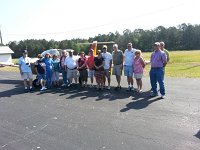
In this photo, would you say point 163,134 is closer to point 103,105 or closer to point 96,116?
point 96,116

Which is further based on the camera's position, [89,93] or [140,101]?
[89,93]

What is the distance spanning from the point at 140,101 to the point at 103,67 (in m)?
2.87

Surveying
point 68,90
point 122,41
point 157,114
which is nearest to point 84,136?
point 157,114

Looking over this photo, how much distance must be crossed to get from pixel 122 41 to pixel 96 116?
90.1m

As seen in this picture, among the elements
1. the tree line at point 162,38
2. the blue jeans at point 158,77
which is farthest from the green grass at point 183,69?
the tree line at point 162,38

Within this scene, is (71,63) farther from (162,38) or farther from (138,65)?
(162,38)

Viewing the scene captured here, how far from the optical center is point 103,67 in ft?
37.5

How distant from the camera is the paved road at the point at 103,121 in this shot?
5.65 m

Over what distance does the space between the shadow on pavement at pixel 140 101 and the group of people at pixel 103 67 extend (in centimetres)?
33

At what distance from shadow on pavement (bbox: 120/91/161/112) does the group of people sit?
→ 0.33 m

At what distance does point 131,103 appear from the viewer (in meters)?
8.91

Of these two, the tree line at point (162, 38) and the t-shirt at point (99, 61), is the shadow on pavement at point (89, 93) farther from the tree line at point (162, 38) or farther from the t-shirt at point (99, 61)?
the tree line at point (162, 38)

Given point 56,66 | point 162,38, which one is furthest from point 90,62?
point 162,38

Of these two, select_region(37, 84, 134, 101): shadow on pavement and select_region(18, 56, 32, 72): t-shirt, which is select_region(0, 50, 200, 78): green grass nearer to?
select_region(37, 84, 134, 101): shadow on pavement
